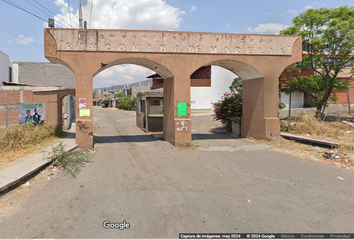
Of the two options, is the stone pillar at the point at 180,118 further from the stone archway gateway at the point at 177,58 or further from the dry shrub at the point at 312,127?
the dry shrub at the point at 312,127

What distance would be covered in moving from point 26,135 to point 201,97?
26.5 meters

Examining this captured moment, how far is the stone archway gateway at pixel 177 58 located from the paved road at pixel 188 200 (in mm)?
3090

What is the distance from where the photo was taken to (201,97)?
32.9m

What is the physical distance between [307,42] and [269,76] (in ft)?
19.0

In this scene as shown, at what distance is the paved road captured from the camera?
11.3 feet

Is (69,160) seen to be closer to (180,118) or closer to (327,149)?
(180,118)

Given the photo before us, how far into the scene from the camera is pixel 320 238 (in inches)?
127

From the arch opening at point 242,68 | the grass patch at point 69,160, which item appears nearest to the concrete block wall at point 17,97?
the grass patch at point 69,160

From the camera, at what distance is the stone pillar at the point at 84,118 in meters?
8.90

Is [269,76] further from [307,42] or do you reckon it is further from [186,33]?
[307,42]

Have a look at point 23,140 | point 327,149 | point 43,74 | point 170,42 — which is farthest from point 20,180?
point 43,74

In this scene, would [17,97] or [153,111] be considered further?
[153,111]

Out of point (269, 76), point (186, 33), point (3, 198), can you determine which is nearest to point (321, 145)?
point (269, 76)

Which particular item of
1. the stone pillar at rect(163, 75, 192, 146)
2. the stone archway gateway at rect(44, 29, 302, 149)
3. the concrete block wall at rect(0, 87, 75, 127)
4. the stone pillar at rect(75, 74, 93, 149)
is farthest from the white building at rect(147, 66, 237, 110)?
the stone pillar at rect(75, 74, 93, 149)
